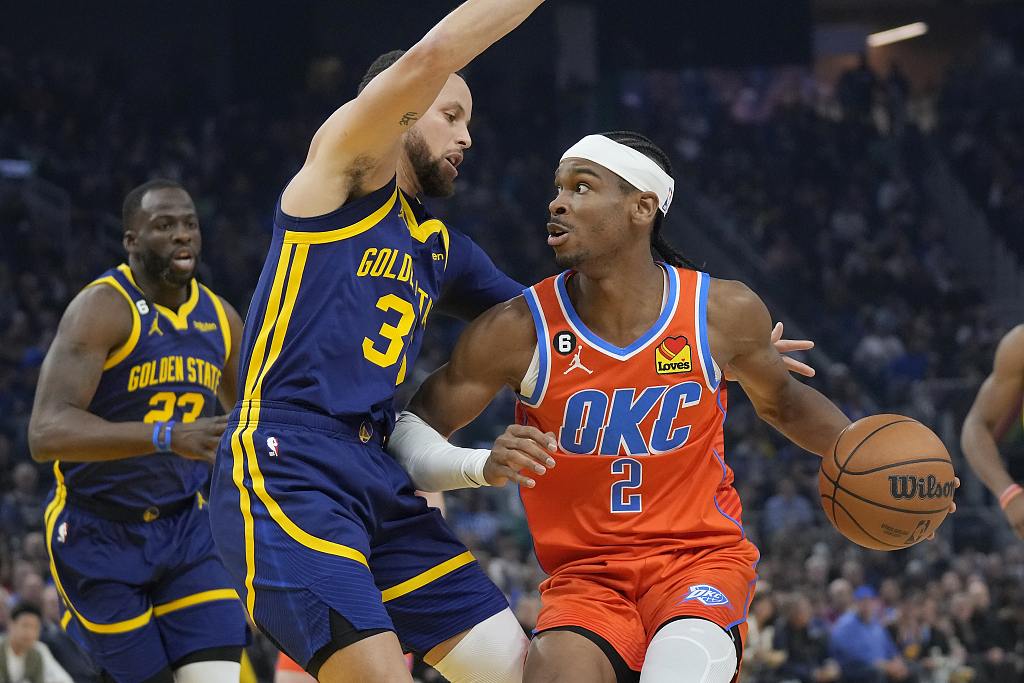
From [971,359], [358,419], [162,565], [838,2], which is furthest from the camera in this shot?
[838,2]

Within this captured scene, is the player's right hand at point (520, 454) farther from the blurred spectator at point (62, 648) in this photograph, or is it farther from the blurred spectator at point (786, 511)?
Result: the blurred spectator at point (786, 511)

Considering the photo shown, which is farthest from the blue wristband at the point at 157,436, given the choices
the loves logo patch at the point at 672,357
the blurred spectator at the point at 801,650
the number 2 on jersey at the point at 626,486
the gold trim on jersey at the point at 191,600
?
the blurred spectator at the point at 801,650

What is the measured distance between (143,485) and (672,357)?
233 centimetres

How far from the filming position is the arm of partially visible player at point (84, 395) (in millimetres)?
4203

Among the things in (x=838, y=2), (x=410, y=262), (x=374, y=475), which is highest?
(x=838, y=2)

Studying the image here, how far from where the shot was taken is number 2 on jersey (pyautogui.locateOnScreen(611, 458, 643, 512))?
354 cm

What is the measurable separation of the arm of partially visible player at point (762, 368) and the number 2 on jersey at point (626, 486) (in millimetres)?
448

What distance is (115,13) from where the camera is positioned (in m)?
18.5

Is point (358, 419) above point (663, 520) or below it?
above

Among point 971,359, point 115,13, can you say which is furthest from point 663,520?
point 115,13

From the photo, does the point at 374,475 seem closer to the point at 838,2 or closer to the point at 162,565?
the point at 162,565

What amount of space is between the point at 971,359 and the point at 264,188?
10.4 meters

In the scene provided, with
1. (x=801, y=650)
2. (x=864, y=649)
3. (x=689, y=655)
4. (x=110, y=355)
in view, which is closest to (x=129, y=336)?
(x=110, y=355)

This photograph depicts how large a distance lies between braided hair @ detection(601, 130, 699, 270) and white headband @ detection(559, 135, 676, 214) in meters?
0.03
